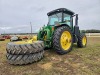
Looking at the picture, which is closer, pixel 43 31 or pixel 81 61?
pixel 81 61

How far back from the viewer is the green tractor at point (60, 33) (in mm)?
7246

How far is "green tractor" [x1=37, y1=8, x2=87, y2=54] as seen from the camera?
7246 mm

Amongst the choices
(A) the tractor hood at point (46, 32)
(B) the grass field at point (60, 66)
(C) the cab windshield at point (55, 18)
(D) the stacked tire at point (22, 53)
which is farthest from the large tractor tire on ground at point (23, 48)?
(C) the cab windshield at point (55, 18)

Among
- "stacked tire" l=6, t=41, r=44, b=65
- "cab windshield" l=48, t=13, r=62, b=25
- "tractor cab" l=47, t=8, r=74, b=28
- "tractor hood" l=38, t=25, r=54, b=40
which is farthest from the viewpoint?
"cab windshield" l=48, t=13, r=62, b=25

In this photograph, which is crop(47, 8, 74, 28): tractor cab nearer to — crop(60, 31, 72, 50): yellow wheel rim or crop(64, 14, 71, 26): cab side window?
crop(64, 14, 71, 26): cab side window

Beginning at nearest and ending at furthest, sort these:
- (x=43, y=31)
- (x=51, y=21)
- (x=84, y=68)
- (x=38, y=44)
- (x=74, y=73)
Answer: (x=74, y=73) < (x=84, y=68) < (x=38, y=44) < (x=43, y=31) < (x=51, y=21)

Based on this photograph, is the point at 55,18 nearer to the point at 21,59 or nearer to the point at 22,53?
the point at 22,53

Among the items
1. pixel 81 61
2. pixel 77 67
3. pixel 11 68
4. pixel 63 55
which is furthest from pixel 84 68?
pixel 11 68

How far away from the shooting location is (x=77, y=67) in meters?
5.73

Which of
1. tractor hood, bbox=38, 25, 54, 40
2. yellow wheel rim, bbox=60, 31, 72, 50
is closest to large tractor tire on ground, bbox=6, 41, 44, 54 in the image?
tractor hood, bbox=38, 25, 54, 40

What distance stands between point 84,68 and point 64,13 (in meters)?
3.92

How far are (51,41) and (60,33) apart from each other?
627 mm

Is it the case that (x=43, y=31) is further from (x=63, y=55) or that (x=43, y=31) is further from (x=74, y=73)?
(x=74, y=73)

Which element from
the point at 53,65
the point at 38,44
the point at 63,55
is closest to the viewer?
the point at 53,65
